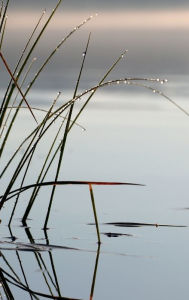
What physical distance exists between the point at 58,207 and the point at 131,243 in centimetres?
63

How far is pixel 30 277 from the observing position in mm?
1974

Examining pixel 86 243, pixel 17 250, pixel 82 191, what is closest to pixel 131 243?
pixel 86 243

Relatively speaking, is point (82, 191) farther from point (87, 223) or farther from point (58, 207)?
point (87, 223)

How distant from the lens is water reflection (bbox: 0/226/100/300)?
1.85 metres

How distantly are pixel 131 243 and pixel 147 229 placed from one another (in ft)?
0.73

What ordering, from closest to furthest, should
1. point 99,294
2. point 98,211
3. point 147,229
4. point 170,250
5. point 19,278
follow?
point 99,294 → point 19,278 → point 170,250 → point 147,229 → point 98,211

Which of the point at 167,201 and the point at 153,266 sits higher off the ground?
the point at 167,201

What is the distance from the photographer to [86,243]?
2.35 meters

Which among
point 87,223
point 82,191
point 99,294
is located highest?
point 82,191

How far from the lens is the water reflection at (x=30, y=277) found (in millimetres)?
1846

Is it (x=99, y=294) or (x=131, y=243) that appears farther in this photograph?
(x=131, y=243)

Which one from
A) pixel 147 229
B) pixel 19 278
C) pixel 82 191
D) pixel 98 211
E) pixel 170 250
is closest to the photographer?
pixel 19 278

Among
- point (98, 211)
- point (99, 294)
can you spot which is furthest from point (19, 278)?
point (98, 211)

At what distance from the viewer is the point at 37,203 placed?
9.89ft
